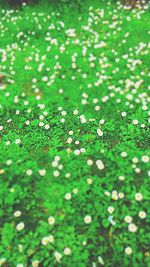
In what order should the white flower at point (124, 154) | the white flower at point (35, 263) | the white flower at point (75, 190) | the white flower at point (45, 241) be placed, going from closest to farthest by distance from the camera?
1. the white flower at point (35, 263)
2. the white flower at point (45, 241)
3. the white flower at point (75, 190)
4. the white flower at point (124, 154)

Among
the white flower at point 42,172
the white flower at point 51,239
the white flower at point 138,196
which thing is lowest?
the white flower at point 51,239

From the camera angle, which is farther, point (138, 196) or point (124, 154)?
point (124, 154)

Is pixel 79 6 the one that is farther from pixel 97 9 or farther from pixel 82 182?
pixel 82 182

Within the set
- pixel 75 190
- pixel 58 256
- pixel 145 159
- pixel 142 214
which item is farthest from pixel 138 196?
pixel 58 256

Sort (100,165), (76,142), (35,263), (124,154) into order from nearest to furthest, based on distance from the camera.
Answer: (35,263) < (100,165) < (124,154) < (76,142)

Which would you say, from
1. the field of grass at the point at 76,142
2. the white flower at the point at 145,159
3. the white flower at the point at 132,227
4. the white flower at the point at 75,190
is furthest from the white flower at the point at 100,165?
the white flower at the point at 132,227

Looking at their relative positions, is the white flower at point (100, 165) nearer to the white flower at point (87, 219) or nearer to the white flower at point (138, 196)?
the white flower at point (138, 196)

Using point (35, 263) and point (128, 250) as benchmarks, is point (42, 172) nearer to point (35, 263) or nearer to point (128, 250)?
point (35, 263)

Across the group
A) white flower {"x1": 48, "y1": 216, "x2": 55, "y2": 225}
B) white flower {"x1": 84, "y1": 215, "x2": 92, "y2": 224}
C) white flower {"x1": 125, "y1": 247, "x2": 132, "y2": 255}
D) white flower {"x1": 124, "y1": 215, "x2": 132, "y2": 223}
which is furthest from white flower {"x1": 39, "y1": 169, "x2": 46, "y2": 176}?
white flower {"x1": 125, "y1": 247, "x2": 132, "y2": 255}
